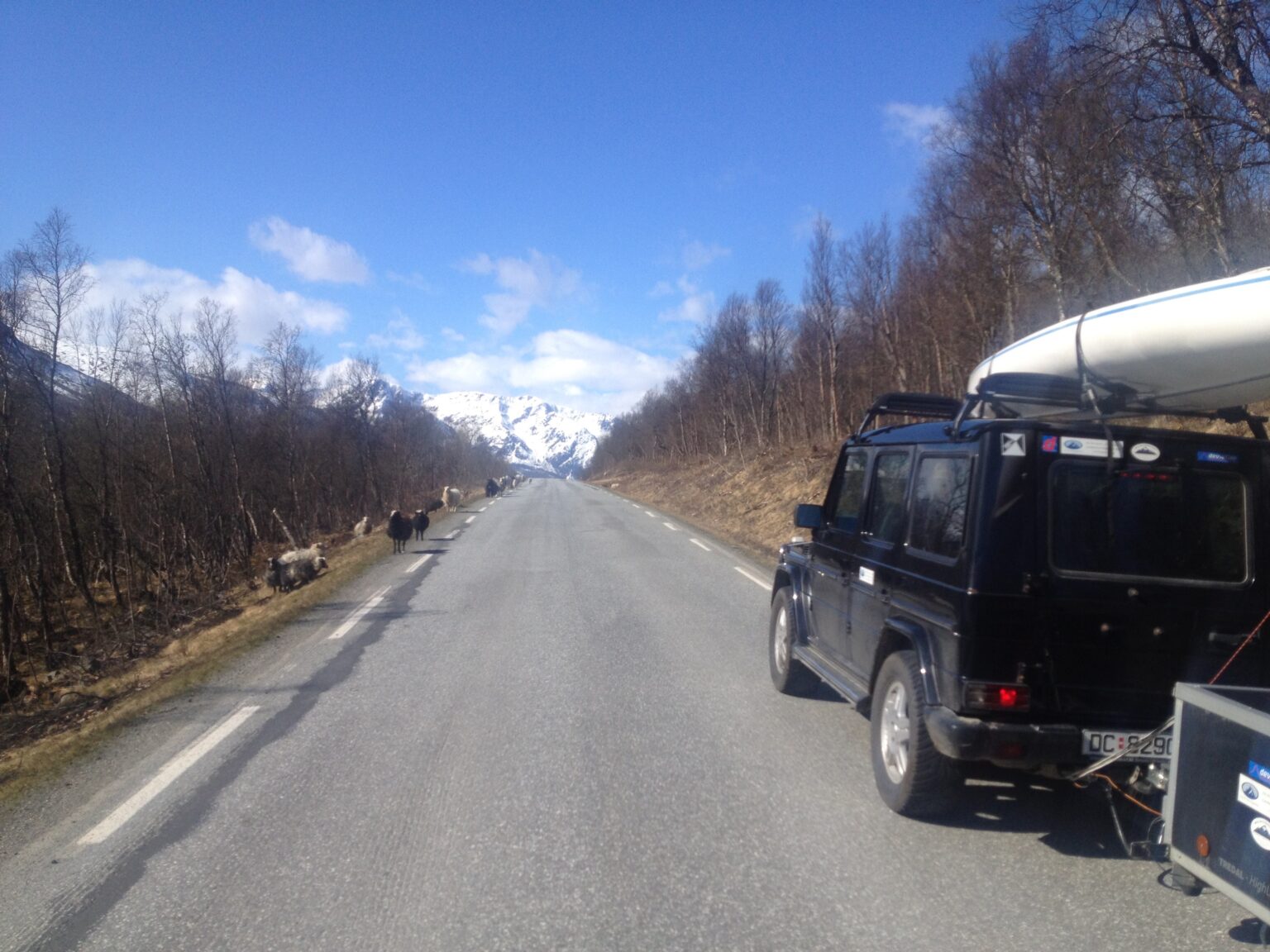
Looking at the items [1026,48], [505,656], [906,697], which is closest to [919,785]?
[906,697]

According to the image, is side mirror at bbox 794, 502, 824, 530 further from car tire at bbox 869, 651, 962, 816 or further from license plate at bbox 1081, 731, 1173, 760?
license plate at bbox 1081, 731, 1173, 760

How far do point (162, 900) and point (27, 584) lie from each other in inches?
958

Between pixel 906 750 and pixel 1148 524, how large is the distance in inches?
63.4

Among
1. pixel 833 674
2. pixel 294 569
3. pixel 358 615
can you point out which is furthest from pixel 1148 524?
pixel 294 569

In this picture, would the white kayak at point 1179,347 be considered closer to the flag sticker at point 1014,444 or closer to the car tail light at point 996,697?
the flag sticker at point 1014,444

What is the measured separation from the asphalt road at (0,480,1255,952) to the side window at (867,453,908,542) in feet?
4.78

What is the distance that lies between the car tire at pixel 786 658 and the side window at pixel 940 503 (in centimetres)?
221

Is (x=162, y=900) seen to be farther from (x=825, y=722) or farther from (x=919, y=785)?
(x=825, y=722)

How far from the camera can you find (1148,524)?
13.5 ft

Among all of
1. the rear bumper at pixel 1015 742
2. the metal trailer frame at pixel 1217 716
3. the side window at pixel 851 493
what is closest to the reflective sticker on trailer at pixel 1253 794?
the metal trailer frame at pixel 1217 716

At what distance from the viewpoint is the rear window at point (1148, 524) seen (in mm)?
4062

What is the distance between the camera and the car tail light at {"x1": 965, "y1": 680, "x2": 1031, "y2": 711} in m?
3.94

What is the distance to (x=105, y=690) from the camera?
400 inches

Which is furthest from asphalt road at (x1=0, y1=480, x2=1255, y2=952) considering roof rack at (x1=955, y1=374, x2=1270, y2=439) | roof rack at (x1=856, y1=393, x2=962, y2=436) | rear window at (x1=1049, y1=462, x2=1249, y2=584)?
roof rack at (x1=856, y1=393, x2=962, y2=436)
